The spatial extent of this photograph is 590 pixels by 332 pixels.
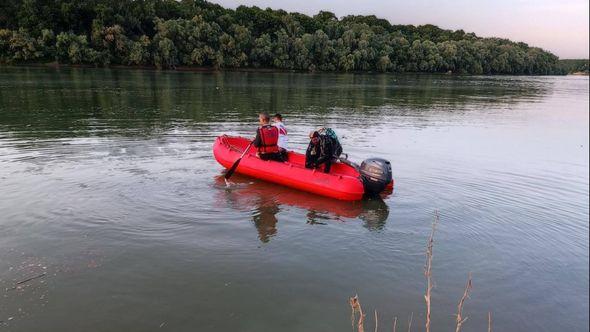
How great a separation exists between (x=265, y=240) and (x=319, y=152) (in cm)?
339

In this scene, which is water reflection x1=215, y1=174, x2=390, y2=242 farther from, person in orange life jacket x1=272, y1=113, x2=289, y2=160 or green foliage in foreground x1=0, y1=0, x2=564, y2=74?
green foliage in foreground x1=0, y1=0, x2=564, y2=74

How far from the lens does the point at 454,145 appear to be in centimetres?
1594

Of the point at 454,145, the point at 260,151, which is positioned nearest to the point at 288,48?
the point at 454,145

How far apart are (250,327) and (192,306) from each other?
0.79 m

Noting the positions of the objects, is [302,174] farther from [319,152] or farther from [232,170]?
[232,170]

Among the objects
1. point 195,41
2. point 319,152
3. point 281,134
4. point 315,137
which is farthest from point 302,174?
point 195,41

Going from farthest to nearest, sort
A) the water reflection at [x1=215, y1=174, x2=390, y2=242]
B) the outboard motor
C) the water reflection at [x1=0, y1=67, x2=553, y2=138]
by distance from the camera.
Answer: the water reflection at [x1=0, y1=67, x2=553, y2=138], the outboard motor, the water reflection at [x1=215, y1=174, x2=390, y2=242]

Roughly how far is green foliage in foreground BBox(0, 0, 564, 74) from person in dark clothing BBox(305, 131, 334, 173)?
55.6 m

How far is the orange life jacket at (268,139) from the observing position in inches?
408

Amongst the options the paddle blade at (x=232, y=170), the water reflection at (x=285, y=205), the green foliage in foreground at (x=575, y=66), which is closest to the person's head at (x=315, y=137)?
the water reflection at (x=285, y=205)

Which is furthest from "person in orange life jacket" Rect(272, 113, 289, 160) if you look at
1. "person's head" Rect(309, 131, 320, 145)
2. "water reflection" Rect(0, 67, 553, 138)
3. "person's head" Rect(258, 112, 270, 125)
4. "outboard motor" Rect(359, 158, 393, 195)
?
"water reflection" Rect(0, 67, 553, 138)

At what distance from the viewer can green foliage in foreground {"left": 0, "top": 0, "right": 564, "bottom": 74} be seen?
5822 centimetres

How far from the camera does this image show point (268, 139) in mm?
10453

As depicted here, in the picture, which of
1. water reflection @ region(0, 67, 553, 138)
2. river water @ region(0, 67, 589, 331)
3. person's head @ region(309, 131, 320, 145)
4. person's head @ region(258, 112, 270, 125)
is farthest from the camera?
water reflection @ region(0, 67, 553, 138)
